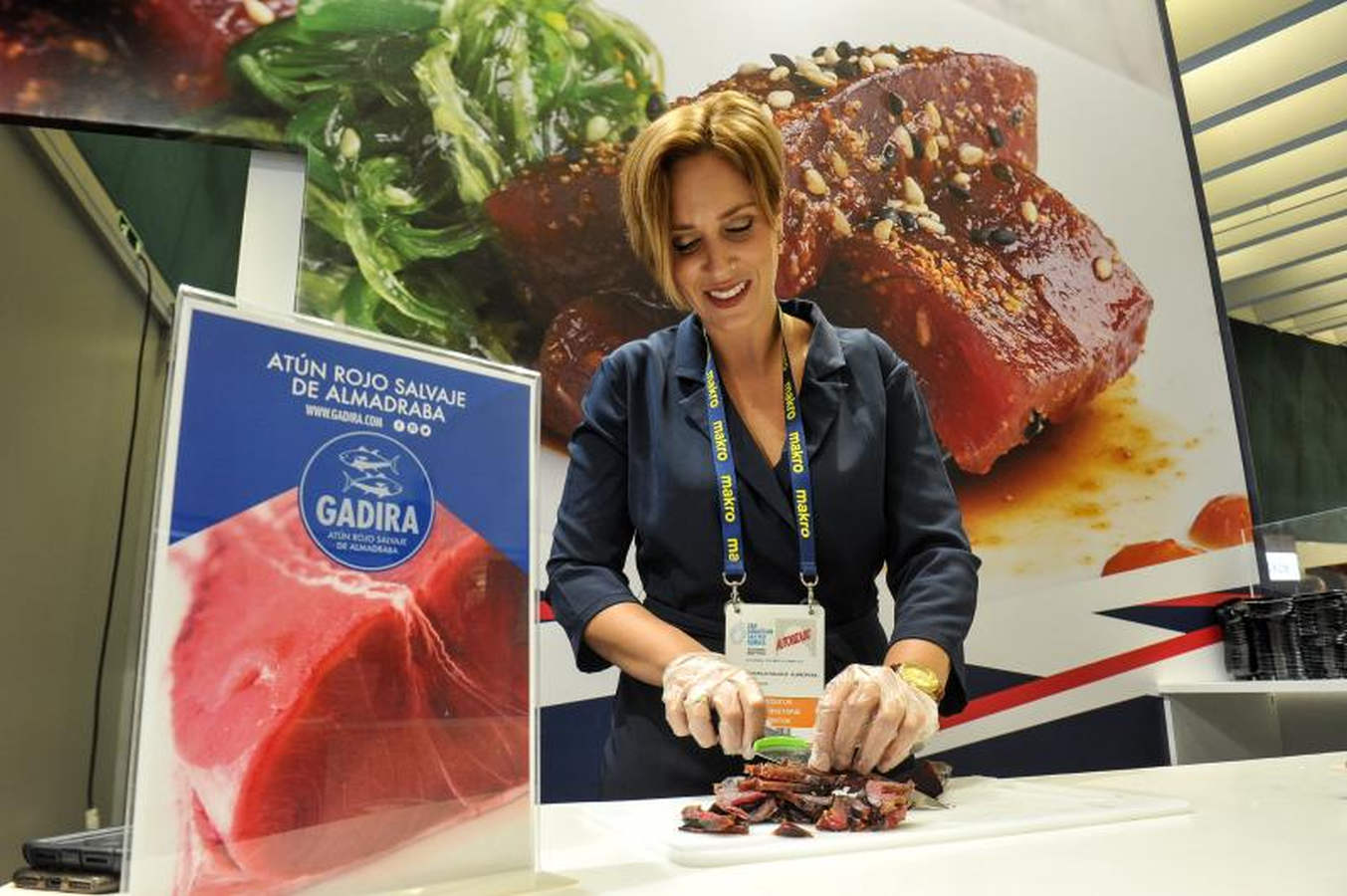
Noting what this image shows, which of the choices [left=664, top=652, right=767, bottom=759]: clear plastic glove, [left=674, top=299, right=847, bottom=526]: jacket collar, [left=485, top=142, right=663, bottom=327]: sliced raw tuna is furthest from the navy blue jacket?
[left=485, top=142, right=663, bottom=327]: sliced raw tuna

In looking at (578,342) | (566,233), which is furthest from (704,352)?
(566,233)

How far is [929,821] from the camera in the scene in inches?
35.1

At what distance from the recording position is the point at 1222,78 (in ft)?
14.6

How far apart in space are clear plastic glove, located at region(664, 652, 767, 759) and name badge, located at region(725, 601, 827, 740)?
330mm

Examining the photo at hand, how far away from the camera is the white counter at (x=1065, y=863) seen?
63 cm

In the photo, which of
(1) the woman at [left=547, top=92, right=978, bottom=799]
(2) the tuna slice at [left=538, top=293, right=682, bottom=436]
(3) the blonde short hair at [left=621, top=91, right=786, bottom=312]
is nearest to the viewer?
(1) the woman at [left=547, top=92, right=978, bottom=799]

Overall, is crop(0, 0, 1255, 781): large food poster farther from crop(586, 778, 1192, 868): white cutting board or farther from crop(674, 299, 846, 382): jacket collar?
crop(586, 778, 1192, 868): white cutting board

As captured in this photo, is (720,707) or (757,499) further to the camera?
(757,499)

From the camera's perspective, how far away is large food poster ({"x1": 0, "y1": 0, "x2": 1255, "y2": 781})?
8.18ft

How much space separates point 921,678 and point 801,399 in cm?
51

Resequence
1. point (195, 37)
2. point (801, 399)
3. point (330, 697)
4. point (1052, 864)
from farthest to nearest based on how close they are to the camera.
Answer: point (195, 37), point (801, 399), point (1052, 864), point (330, 697)

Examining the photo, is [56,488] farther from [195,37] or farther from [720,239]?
[720,239]

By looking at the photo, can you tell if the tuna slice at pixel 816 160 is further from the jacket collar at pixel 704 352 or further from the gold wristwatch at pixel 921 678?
the gold wristwatch at pixel 921 678

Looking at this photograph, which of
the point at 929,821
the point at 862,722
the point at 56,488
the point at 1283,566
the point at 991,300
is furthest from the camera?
the point at 1283,566
